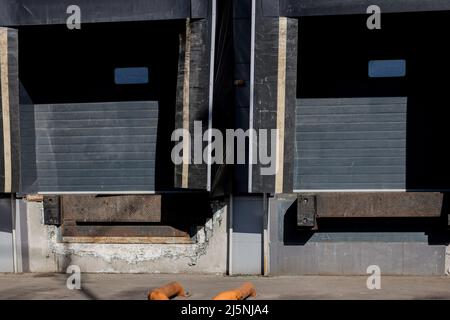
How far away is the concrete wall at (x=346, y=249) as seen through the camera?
1087 cm

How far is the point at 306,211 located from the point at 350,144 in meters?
1.65

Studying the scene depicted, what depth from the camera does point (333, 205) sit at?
10.8 metres

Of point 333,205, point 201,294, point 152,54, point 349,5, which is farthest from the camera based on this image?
point 152,54

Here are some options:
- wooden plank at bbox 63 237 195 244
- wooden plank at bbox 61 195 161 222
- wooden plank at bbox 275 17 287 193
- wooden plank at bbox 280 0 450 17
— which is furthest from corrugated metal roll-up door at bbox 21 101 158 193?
wooden plank at bbox 280 0 450 17

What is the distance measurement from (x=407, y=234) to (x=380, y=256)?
666mm

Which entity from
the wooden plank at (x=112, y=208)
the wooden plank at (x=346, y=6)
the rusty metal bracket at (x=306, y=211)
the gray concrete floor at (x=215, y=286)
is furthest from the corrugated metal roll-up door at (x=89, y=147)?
the wooden plank at (x=346, y=6)

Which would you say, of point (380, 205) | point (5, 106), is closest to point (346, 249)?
point (380, 205)

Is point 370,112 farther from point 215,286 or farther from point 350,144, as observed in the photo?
point 215,286

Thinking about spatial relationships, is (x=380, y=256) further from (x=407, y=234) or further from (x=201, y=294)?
(x=201, y=294)

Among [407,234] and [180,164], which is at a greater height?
[180,164]

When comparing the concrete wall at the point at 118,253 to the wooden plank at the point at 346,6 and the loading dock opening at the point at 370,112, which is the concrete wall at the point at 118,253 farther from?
the wooden plank at the point at 346,6

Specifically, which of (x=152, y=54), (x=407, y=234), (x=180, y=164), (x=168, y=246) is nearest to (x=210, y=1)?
(x=152, y=54)

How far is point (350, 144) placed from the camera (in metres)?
11.2

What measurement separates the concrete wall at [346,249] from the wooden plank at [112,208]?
237 cm
